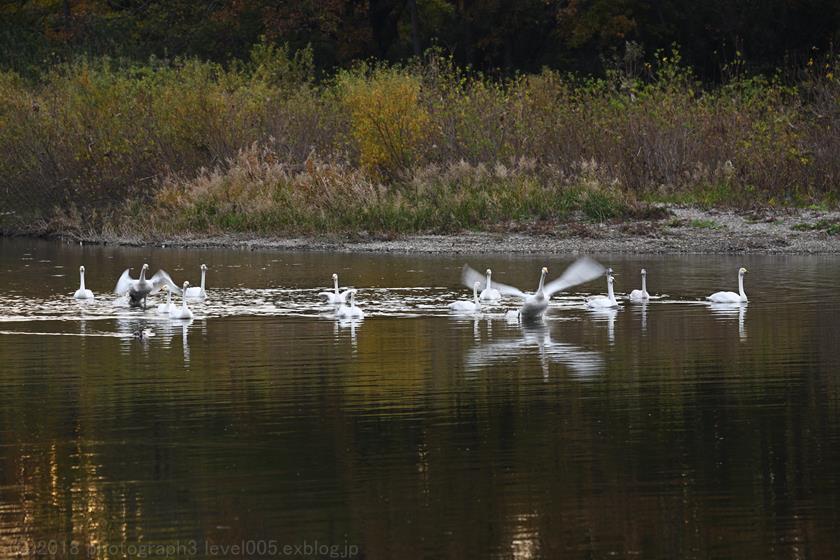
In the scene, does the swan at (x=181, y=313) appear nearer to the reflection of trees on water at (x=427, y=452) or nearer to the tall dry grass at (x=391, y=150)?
the reflection of trees on water at (x=427, y=452)

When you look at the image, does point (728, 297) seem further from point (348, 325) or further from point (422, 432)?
point (422, 432)

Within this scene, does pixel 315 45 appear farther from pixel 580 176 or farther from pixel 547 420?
pixel 547 420

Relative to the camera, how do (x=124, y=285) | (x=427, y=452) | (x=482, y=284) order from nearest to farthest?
1. (x=427, y=452)
2. (x=124, y=285)
3. (x=482, y=284)

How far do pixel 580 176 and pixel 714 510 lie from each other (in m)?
27.4

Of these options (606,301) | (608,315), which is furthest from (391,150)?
(608,315)

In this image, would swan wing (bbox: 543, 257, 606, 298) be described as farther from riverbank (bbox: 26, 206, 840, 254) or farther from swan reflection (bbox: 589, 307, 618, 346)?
riverbank (bbox: 26, 206, 840, 254)

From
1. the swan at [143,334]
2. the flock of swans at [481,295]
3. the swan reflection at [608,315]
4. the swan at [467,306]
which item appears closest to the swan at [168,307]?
the flock of swans at [481,295]

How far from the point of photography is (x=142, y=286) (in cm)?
2320

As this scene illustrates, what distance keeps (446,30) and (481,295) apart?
35697 mm

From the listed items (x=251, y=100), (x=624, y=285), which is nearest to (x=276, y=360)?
(x=624, y=285)

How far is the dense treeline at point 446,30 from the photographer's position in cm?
5269

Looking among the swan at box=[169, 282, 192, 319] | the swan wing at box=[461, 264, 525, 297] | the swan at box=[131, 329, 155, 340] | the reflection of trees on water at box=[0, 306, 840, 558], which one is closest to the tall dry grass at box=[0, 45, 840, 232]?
the swan wing at box=[461, 264, 525, 297]

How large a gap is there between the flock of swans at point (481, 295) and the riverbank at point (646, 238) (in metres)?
9.12

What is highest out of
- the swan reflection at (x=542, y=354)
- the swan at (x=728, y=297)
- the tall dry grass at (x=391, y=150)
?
the tall dry grass at (x=391, y=150)
